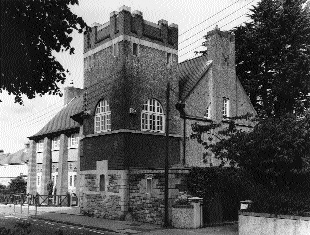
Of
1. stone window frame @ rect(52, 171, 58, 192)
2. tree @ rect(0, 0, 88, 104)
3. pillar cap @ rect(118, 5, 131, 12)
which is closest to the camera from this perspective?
tree @ rect(0, 0, 88, 104)

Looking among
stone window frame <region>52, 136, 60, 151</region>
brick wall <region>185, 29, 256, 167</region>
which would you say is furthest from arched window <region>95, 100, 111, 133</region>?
stone window frame <region>52, 136, 60, 151</region>

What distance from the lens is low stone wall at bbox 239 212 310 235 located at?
51.8 ft

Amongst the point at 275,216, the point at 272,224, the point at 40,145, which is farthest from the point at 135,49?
the point at 40,145

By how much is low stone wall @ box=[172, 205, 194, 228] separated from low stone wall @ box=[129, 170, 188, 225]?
0.89 m

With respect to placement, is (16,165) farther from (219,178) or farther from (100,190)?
(219,178)

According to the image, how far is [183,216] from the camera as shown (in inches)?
822

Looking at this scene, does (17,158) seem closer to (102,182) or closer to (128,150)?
(102,182)

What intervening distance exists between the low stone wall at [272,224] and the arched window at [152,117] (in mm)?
10940

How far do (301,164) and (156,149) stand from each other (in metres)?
11.7

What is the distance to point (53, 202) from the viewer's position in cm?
3903

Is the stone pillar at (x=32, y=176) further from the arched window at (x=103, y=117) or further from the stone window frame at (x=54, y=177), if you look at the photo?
the arched window at (x=103, y=117)

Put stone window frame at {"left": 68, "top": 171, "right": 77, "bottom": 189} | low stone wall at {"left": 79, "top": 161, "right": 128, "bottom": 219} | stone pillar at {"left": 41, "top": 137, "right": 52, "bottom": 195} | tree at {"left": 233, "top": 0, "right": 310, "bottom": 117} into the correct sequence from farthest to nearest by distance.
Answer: stone pillar at {"left": 41, "top": 137, "right": 52, "bottom": 195}
stone window frame at {"left": 68, "top": 171, "right": 77, "bottom": 189}
tree at {"left": 233, "top": 0, "right": 310, "bottom": 117}
low stone wall at {"left": 79, "top": 161, "right": 128, "bottom": 219}

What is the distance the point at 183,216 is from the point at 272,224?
5478 millimetres

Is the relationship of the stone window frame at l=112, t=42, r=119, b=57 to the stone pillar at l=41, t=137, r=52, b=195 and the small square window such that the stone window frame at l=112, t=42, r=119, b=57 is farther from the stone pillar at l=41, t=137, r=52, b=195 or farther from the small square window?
the stone pillar at l=41, t=137, r=52, b=195
